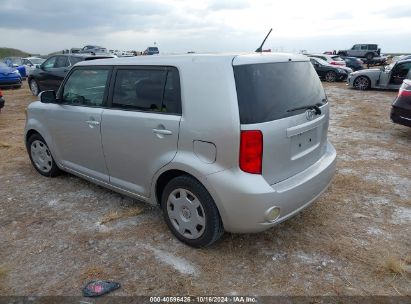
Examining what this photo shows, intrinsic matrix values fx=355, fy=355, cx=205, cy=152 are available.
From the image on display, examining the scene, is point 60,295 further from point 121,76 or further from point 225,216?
point 121,76

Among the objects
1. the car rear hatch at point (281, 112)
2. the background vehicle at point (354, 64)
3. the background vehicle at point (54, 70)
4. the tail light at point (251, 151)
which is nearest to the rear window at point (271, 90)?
the car rear hatch at point (281, 112)

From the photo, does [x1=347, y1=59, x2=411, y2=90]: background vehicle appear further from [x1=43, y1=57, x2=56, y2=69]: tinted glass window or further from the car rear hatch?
the car rear hatch

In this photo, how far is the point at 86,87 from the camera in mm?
4191

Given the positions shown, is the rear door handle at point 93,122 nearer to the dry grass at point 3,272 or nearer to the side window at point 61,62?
the dry grass at point 3,272

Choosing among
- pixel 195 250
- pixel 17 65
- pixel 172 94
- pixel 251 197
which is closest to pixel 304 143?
pixel 251 197

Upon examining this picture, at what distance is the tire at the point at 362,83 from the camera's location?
1546 centimetres

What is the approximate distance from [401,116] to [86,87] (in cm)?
593

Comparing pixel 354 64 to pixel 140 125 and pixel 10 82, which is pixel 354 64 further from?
pixel 140 125

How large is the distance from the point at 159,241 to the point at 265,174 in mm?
1307

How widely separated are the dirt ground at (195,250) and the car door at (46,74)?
8.42 m

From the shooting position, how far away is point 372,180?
4.96 m

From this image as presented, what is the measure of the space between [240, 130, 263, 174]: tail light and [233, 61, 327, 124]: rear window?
0.35 feet

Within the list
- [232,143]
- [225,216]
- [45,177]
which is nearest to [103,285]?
[225,216]

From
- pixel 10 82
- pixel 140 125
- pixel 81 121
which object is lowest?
pixel 10 82
